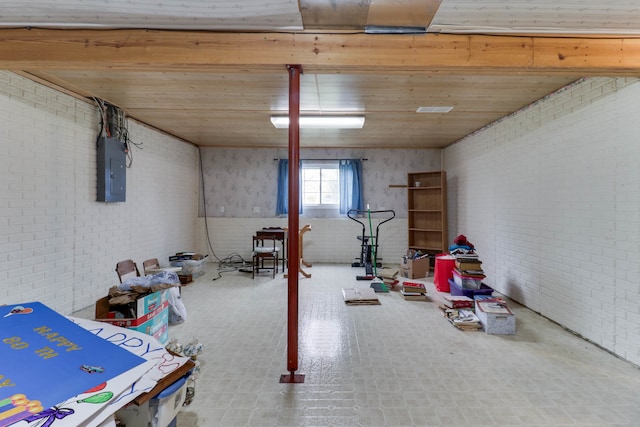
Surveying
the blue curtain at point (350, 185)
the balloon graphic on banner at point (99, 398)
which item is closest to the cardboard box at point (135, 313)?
the balloon graphic on banner at point (99, 398)

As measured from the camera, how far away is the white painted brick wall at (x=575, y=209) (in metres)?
2.50

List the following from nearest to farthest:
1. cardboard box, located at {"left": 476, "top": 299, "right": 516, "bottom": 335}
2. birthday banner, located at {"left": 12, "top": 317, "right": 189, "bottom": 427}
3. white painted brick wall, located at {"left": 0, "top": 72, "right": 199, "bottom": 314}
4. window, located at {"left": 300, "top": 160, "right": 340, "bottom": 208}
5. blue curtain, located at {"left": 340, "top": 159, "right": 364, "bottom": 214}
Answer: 1. birthday banner, located at {"left": 12, "top": 317, "right": 189, "bottom": 427}
2. white painted brick wall, located at {"left": 0, "top": 72, "right": 199, "bottom": 314}
3. cardboard box, located at {"left": 476, "top": 299, "right": 516, "bottom": 335}
4. blue curtain, located at {"left": 340, "top": 159, "right": 364, "bottom": 214}
5. window, located at {"left": 300, "top": 160, "right": 340, "bottom": 208}

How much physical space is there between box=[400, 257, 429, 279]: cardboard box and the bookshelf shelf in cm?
63

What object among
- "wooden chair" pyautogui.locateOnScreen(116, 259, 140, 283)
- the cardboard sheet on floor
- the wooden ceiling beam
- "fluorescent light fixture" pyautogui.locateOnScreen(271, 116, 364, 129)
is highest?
"fluorescent light fixture" pyautogui.locateOnScreen(271, 116, 364, 129)

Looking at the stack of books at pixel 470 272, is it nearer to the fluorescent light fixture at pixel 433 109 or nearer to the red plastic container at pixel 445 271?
the red plastic container at pixel 445 271

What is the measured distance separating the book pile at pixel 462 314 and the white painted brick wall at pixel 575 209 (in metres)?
0.87

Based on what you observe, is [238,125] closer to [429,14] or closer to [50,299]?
[50,299]

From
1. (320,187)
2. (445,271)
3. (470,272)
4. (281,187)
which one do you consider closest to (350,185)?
(320,187)

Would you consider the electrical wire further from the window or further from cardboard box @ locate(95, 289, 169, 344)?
cardboard box @ locate(95, 289, 169, 344)

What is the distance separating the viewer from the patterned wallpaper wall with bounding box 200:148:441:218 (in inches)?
264

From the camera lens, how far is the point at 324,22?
2041mm

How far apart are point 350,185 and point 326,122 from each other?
2378mm

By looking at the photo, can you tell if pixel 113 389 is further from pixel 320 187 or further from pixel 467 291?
pixel 320 187

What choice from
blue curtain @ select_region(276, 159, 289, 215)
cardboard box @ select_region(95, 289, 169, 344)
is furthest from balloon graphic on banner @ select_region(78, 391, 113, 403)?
blue curtain @ select_region(276, 159, 289, 215)
